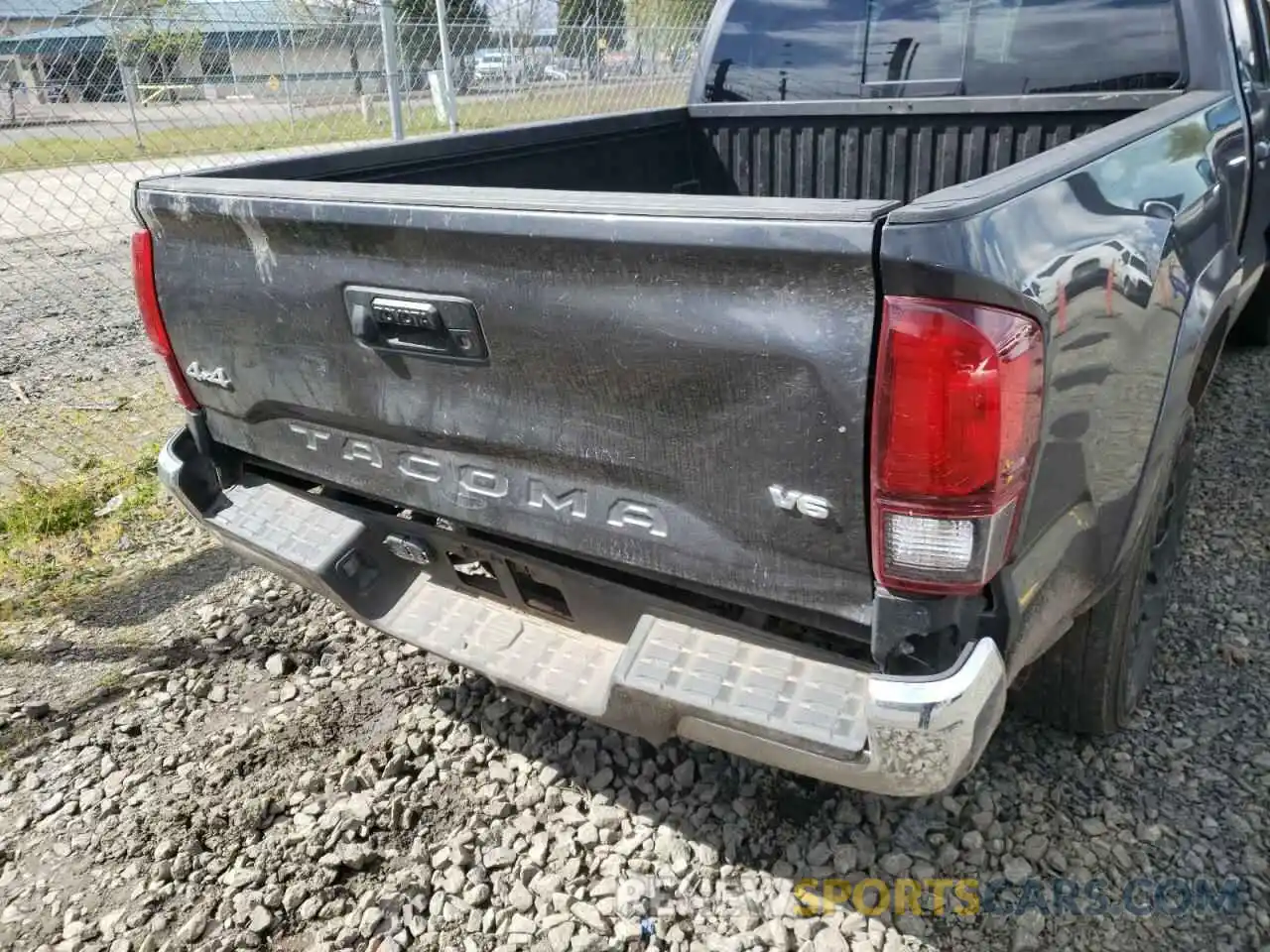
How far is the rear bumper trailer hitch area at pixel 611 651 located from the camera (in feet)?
5.49

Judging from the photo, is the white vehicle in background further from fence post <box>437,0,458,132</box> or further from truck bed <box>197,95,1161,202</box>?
truck bed <box>197,95,1161,202</box>

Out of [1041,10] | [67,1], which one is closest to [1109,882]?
[1041,10]

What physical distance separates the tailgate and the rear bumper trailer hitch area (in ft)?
0.40

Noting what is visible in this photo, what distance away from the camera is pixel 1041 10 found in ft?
10.9

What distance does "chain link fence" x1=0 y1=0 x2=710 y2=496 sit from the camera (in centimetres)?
551

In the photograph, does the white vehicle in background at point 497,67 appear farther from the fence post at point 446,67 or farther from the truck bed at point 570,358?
the truck bed at point 570,358

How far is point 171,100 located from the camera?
727cm

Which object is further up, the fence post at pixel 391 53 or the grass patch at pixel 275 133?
the fence post at pixel 391 53

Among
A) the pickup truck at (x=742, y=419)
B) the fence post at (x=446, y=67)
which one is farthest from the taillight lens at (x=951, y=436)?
the fence post at (x=446, y=67)

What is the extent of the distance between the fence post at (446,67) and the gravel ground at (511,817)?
4835 mm

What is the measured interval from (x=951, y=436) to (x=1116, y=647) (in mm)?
1214

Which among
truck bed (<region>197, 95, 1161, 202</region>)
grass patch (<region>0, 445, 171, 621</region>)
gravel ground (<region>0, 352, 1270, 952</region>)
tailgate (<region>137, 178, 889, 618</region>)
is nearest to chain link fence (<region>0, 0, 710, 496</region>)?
grass patch (<region>0, 445, 171, 621</region>)

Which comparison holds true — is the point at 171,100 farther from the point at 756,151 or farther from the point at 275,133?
the point at 756,151

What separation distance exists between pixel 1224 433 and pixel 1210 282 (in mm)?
2177
